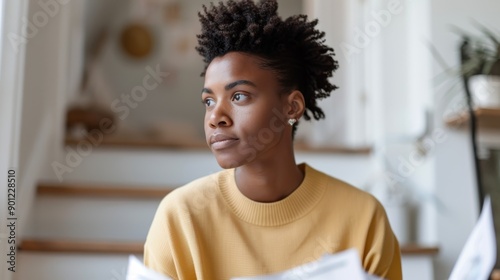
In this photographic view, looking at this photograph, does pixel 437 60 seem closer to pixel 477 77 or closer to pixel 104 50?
pixel 477 77

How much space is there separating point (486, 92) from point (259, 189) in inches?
41.9

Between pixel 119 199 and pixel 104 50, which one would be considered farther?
pixel 104 50

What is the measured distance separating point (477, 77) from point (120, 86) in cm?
318

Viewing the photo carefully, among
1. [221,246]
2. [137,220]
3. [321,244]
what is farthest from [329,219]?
[137,220]

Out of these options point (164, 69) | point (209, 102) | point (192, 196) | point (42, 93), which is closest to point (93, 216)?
point (42, 93)

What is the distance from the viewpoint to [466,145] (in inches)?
74.7

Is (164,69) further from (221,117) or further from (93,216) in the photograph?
(221,117)

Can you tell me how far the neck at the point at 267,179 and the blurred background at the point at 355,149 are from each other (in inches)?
28.2

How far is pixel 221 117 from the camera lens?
0.92m

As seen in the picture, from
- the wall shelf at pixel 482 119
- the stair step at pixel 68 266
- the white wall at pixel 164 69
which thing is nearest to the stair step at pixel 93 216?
the stair step at pixel 68 266

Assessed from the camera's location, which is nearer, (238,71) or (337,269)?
(337,269)

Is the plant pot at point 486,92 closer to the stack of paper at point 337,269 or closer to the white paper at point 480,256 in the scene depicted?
the white paper at point 480,256

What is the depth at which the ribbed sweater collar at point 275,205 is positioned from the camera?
1.01 metres

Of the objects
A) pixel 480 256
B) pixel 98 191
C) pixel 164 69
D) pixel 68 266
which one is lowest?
pixel 68 266
